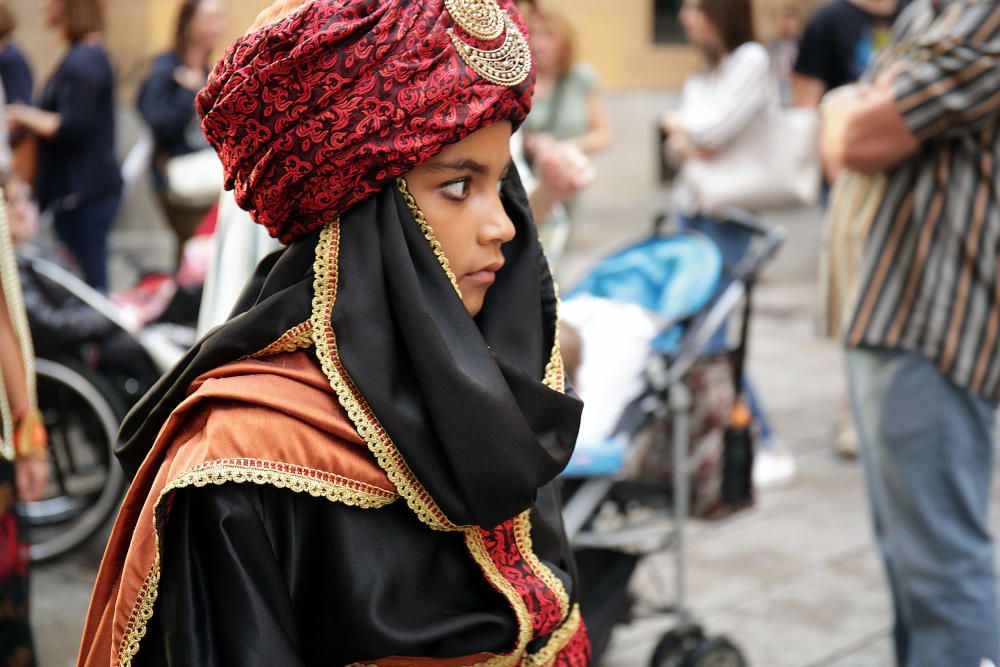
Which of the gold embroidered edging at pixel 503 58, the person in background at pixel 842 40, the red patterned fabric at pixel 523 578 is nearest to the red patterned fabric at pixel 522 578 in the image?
the red patterned fabric at pixel 523 578

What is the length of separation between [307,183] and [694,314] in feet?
7.41

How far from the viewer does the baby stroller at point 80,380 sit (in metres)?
4.79

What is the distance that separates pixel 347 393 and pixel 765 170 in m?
4.22

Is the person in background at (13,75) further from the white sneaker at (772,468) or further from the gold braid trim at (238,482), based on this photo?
the gold braid trim at (238,482)

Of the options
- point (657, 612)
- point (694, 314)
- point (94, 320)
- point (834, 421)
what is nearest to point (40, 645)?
point (94, 320)

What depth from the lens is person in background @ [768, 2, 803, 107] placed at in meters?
15.2

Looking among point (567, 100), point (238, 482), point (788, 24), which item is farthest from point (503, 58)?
point (788, 24)

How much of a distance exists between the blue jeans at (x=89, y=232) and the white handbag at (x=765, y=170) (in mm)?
3455

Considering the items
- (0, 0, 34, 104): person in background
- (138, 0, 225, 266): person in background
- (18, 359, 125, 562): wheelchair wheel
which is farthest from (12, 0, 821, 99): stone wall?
(18, 359, 125, 562): wheelchair wheel

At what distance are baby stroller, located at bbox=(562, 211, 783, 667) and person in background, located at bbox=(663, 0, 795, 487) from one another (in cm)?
148

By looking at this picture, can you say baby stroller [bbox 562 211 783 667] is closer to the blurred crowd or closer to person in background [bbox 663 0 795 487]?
the blurred crowd

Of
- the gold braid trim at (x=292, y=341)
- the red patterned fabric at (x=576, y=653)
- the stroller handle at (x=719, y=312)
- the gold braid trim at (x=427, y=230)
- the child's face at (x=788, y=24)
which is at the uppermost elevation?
the gold braid trim at (x=427, y=230)

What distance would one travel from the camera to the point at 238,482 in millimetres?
1532

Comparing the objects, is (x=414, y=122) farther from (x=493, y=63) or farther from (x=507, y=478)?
(x=507, y=478)
